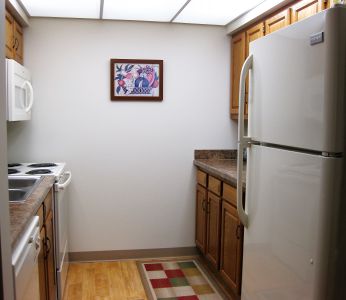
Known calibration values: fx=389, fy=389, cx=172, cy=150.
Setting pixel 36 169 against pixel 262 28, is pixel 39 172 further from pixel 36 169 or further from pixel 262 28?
pixel 262 28

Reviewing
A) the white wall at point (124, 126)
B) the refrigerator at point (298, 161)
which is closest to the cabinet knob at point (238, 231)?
the refrigerator at point (298, 161)

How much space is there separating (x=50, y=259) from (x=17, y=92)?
3.78 feet

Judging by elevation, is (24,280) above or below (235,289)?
above

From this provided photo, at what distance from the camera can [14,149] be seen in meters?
3.34

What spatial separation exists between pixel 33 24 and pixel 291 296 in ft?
9.48

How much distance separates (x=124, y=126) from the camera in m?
3.50

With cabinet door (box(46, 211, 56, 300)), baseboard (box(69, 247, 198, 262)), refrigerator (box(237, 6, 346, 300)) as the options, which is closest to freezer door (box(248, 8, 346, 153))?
refrigerator (box(237, 6, 346, 300))

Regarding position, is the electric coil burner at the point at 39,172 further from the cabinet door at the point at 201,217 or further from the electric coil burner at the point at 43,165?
the cabinet door at the point at 201,217

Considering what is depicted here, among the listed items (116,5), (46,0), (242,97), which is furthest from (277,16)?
(46,0)

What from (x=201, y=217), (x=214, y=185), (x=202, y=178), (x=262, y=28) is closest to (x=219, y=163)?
(x=202, y=178)

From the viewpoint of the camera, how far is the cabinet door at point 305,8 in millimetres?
2189

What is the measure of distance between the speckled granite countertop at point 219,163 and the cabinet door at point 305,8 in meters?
1.09

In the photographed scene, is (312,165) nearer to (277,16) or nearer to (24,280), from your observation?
(24,280)

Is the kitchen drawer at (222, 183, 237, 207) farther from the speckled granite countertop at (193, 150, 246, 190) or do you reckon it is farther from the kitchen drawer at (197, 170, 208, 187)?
the kitchen drawer at (197, 170, 208, 187)
